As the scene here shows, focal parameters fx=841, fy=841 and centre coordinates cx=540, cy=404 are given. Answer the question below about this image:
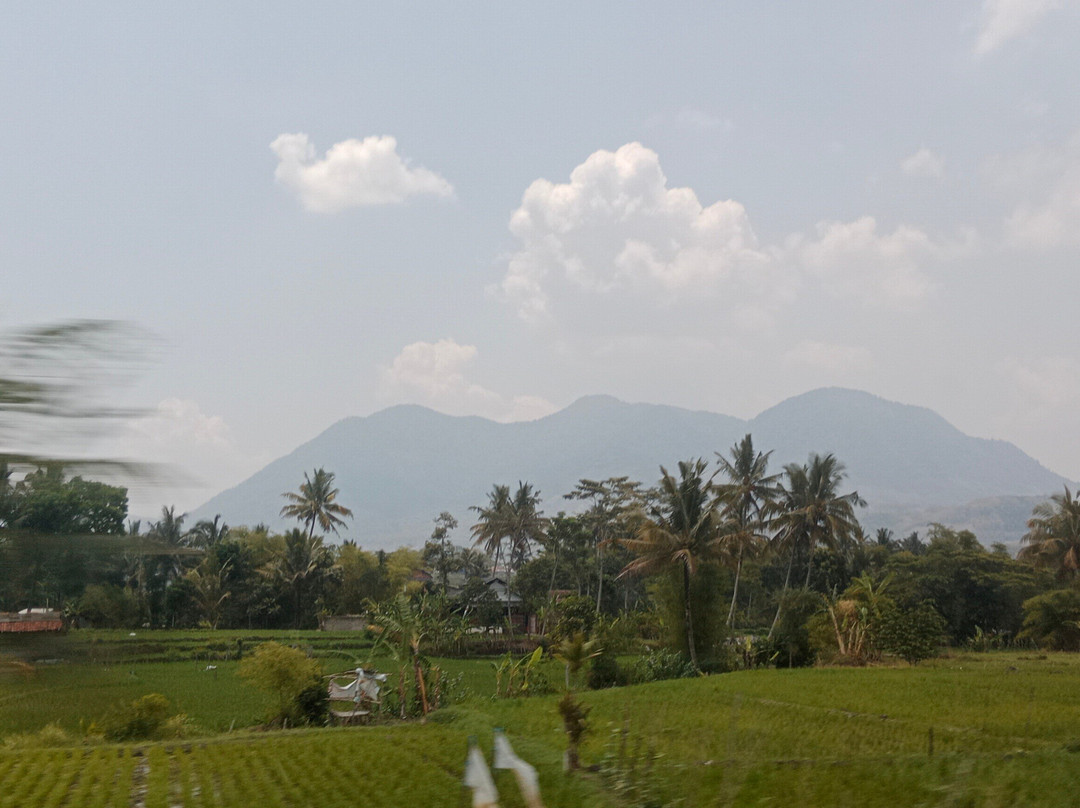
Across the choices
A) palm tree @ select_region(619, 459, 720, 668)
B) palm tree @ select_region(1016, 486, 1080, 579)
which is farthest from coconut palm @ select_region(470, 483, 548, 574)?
palm tree @ select_region(1016, 486, 1080, 579)

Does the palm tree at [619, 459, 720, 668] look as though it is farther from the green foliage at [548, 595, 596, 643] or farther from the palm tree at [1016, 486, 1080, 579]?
the palm tree at [1016, 486, 1080, 579]

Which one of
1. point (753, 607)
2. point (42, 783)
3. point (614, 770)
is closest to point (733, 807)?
point (614, 770)

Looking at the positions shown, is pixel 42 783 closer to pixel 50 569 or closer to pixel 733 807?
pixel 733 807

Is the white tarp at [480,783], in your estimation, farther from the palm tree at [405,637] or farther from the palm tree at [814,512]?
the palm tree at [814,512]

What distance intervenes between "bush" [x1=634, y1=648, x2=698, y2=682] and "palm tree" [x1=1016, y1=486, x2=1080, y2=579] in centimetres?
2212

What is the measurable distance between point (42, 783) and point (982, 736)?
1175 cm

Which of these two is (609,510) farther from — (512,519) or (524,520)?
(512,519)

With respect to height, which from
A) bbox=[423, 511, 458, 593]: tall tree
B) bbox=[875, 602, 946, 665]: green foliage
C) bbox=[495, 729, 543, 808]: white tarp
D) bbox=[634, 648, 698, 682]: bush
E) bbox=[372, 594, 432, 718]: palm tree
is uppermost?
bbox=[423, 511, 458, 593]: tall tree

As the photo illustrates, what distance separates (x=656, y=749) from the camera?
10.1 meters

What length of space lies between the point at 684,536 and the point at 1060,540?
2169 cm

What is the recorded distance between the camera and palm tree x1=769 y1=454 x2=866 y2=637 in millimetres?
33812

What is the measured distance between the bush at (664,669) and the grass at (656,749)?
2503 mm

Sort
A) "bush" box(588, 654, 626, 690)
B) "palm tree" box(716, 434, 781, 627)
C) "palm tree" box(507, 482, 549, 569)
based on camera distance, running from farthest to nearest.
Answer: "palm tree" box(507, 482, 549, 569) → "palm tree" box(716, 434, 781, 627) → "bush" box(588, 654, 626, 690)

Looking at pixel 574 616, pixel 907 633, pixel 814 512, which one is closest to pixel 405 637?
pixel 574 616
